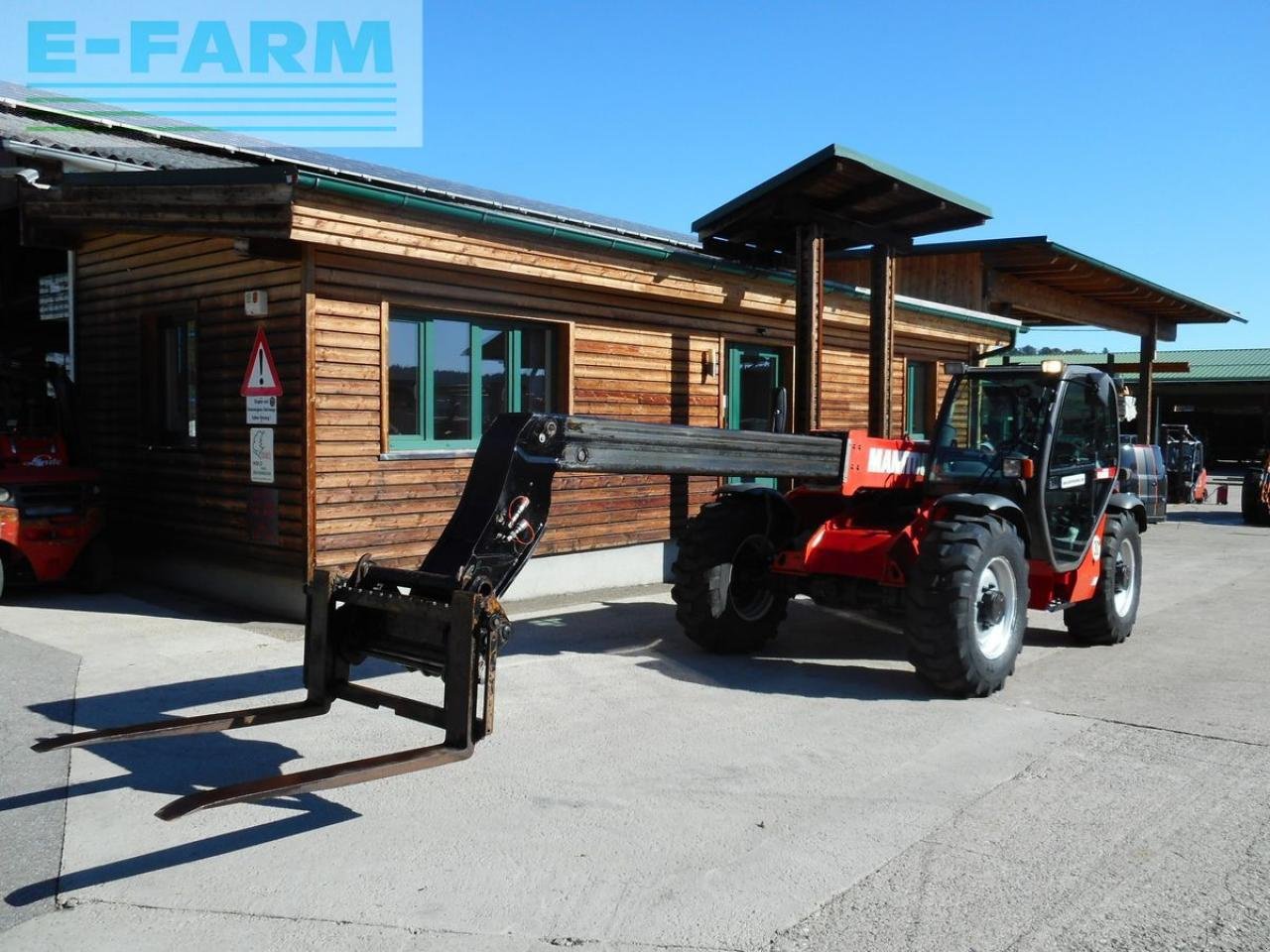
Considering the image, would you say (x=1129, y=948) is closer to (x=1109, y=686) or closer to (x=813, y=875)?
(x=813, y=875)

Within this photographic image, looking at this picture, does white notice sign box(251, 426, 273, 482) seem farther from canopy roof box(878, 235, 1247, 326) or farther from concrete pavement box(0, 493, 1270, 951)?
canopy roof box(878, 235, 1247, 326)

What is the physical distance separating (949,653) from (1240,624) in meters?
4.47

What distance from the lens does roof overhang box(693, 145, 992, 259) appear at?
35.4 feet

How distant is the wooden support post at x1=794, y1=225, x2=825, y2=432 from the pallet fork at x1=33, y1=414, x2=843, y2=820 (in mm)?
6143

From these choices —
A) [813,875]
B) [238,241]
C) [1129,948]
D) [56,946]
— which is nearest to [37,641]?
[238,241]

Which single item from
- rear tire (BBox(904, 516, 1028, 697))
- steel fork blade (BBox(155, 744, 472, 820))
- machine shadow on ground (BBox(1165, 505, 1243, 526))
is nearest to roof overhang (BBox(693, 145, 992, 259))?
rear tire (BBox(904, 516, 1028, 697))

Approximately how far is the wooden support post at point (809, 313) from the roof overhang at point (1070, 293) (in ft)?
16.4

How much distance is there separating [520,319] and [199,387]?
115 inches

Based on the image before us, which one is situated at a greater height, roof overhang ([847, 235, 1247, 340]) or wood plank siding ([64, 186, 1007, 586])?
roof overhang ([847, 235, 1247, 340])

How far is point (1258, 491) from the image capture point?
1994 cm

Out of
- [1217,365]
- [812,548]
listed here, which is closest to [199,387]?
[812,548]

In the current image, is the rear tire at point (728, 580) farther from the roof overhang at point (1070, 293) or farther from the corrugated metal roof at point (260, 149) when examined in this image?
the roof overhang at point (1070, 293)

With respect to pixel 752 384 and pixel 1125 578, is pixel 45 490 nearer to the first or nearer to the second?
pixel 752 384

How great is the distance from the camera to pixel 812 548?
7.70 meters
